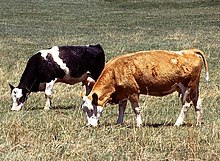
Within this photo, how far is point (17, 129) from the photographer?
939 centimetres

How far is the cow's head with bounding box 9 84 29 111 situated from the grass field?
0.63ft

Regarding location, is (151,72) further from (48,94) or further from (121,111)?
(48,94)

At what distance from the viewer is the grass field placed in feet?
25.9

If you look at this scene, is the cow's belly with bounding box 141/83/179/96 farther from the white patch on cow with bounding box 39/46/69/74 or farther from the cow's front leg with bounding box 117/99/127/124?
the white patch on cow with bounding box 39/46/69/74

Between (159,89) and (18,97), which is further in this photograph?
(18,97)

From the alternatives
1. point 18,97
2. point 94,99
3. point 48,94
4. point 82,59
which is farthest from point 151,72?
point 82,59

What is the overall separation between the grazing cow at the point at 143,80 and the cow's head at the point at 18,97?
3763 millimetres

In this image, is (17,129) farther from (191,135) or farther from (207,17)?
(207,17)

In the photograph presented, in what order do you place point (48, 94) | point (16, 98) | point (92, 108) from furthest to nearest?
point (48, 94), point (16, 98), point (92, 108)

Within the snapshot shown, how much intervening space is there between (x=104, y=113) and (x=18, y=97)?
291 centimetres

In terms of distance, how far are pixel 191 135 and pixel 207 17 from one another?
4478cm

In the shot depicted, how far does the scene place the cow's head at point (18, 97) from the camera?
14.4 metres

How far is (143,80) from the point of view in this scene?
11047 mm

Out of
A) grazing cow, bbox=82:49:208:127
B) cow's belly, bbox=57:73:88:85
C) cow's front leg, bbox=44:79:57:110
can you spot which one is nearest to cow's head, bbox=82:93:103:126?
grazing cow, bbox=82:49:208:127
